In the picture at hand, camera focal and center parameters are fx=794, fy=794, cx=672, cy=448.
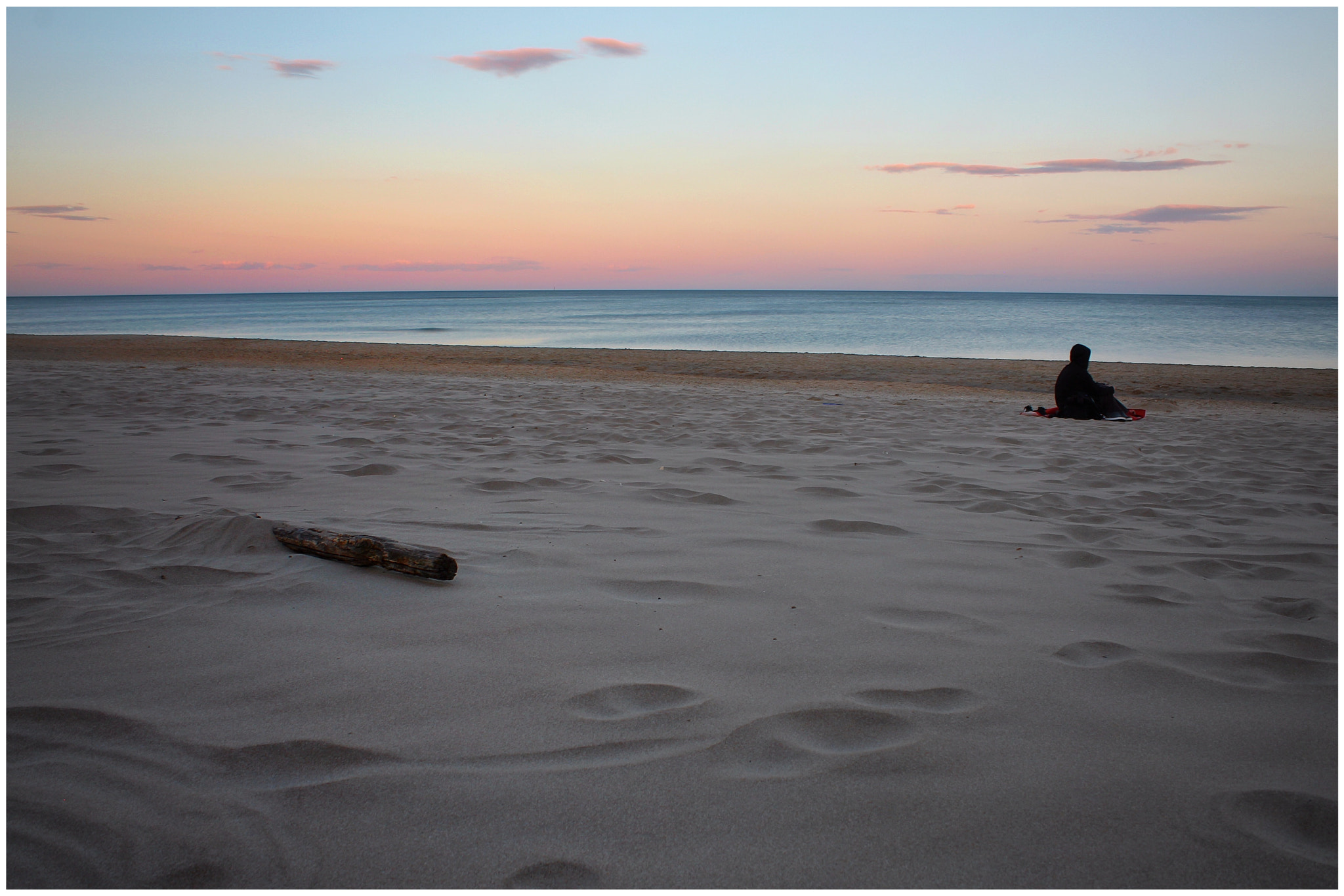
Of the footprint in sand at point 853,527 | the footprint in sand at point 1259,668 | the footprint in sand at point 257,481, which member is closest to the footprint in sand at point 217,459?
the footprint in sand at point 257,481

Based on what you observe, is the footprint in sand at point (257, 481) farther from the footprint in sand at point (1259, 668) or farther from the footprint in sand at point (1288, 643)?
the footprint in sand at point (1288, 643)

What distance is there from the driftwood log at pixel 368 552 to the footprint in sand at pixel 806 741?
4.75 ft

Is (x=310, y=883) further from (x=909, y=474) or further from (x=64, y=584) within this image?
(x=909, y=474)

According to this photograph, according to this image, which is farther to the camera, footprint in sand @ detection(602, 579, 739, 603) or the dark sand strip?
the dark sand strip

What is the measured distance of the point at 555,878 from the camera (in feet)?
5.05

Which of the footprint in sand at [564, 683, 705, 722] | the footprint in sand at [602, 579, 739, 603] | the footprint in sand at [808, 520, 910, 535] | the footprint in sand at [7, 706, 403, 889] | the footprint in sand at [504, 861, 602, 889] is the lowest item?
the footprint in sand at [504, 861, 602, 889]

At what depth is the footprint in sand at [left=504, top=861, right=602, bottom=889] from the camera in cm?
153

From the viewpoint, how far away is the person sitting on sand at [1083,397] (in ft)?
28.0

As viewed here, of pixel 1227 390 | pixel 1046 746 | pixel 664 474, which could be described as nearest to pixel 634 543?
pixel 664 474

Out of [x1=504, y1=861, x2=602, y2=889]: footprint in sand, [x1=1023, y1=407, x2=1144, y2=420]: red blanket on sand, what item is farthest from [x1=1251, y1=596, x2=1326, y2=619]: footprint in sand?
[x1=1023, y1=407, x2=1144, y2=420]: red blanket on sand

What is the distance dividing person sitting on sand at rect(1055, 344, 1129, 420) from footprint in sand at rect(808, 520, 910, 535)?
5655 mm

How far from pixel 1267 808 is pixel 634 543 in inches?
92.9

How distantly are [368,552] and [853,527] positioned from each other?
7.26ft

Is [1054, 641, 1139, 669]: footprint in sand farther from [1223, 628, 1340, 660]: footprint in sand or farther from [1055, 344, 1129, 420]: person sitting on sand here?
[1055, 344, 1129, 420]: person sitting on sand
